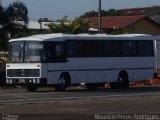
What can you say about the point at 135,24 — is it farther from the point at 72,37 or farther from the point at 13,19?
the point at 72,37

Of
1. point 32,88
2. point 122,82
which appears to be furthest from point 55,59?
point 122,82

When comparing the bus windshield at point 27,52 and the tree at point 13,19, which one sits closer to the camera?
the bus windshield at point 27,52

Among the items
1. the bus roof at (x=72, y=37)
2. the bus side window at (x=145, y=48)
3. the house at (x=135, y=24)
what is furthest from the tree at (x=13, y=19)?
the house at (x=135, y=24)

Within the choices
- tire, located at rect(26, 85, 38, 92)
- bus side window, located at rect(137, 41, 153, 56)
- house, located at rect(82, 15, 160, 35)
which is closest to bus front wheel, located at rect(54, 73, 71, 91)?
tire, located at rect(26, 85, 38, 92)

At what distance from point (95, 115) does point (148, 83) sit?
25.3 meters

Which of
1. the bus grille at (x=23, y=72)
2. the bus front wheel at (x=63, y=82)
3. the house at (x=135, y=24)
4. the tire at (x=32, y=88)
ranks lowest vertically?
the tire at (x=32, y=88)

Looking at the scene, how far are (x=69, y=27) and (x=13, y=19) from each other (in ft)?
65.7

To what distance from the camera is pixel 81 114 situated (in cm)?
2069

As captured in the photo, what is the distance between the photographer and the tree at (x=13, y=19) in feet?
142

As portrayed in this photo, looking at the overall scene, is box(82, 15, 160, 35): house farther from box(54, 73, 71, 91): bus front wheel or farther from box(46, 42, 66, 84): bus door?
box(46, 42, 66, 84): bus door

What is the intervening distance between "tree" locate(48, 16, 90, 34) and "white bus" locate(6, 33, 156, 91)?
2226 cm

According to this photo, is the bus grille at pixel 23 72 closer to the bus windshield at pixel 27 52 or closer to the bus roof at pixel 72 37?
the bus windshield at pixel 27 52

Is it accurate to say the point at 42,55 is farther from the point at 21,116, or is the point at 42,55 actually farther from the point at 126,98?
the point at 21,116

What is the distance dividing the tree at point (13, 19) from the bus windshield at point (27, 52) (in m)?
7.76
